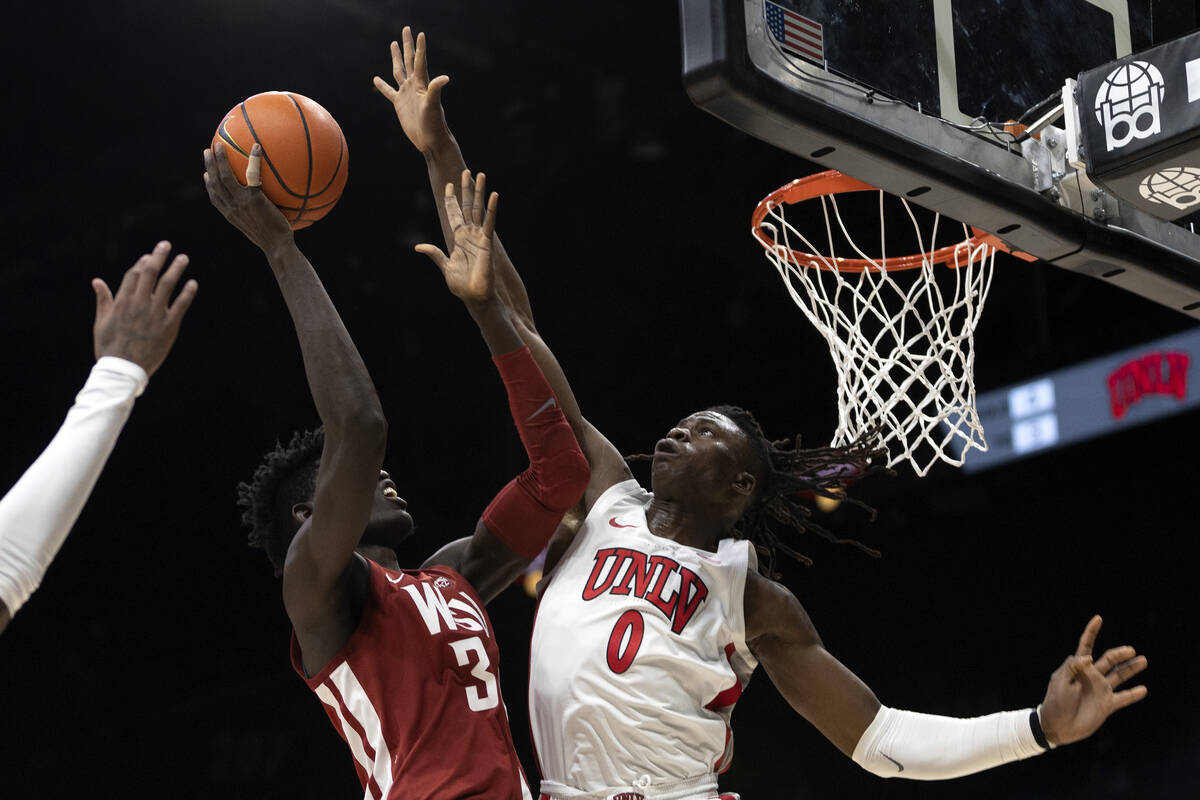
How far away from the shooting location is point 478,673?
2895 mm

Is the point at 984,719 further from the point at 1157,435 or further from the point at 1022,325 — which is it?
the point at 1022,325

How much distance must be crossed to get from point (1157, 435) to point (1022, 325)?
1142 mm

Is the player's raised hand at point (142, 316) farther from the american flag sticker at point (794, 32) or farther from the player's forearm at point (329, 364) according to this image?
the american flag sticker at point (794, 32)

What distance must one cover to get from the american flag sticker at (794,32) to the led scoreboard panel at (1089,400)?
4.15 m

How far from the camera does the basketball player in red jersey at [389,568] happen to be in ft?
8.66

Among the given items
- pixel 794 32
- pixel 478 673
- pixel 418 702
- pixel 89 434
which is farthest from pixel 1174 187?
pixel 89 434

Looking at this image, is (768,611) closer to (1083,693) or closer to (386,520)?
(1083,693)

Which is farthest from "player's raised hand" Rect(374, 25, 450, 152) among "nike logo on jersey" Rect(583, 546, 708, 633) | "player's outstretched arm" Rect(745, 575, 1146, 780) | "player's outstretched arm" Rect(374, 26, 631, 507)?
"player's outstretched arm" Rect(745, 575, 1146, 780)

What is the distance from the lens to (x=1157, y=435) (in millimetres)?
6887

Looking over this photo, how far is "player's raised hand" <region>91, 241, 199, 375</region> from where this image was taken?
1.98m

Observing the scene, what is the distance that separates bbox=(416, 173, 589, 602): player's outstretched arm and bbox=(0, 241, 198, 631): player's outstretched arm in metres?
0.81

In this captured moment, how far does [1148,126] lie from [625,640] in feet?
5.45

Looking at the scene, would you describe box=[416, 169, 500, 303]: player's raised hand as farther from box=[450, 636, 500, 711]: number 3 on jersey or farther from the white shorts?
the white shorts

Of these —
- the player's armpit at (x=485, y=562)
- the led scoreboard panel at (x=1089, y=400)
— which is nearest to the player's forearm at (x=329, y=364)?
the player's armpit at (x=485, y=562)
